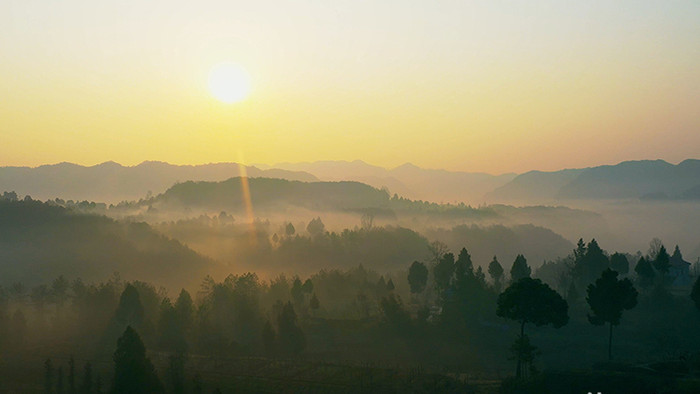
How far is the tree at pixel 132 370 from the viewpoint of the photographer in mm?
78625

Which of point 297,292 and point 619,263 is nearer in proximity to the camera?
point 619,263

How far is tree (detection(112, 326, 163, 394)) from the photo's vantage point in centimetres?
7862

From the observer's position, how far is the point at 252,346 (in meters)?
115

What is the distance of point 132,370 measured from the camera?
259 ft

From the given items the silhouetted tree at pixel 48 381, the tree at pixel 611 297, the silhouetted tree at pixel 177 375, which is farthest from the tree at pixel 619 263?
the silhouetted tree at pixel 48 381

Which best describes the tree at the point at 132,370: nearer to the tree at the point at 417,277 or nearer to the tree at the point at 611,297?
the tree at the point at 611,297

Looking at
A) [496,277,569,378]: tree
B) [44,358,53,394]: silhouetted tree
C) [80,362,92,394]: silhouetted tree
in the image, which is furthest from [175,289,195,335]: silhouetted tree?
[496,277,569,378]: tree

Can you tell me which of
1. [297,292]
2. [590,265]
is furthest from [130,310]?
[590,265]

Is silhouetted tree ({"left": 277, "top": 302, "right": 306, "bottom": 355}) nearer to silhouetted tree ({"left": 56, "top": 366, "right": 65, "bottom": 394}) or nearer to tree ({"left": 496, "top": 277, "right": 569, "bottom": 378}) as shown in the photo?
silhouetted tree ({"left": 56, "top": 366, "right": 65, "bottom": 394})

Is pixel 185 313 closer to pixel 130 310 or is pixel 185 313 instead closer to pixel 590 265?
pixel 130 310

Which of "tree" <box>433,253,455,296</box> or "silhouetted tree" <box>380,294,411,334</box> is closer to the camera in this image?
"silhouetted tree" <box>380,294,411,334</box>

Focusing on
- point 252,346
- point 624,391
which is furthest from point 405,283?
point 624,391

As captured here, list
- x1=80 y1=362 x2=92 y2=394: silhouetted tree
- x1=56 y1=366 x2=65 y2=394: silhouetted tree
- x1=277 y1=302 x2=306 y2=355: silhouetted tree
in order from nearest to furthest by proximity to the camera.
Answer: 1. x1=80 y1=362 x2=92 y2=394: silhouetted tree
2. x1=56 y1=366 x2=65 y2=394: silhouetted tree
3. x1=277 y1=302 x2=306 y2=355: silhouetted tree

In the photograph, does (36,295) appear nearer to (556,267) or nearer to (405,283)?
(405,283)
